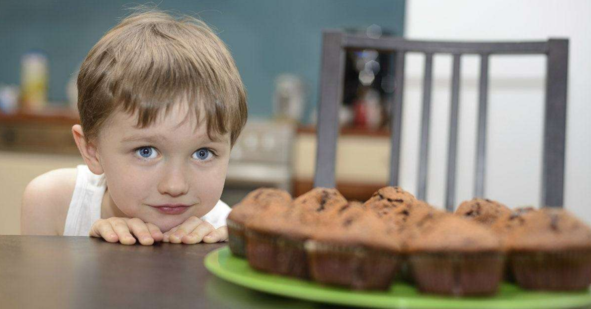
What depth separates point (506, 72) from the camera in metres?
1.96

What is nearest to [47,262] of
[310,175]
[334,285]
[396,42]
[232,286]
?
[232,286]

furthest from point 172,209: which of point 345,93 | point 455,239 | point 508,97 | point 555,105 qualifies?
point 345,93

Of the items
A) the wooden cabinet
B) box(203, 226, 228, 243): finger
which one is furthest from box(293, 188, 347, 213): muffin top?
the wooden cabinet

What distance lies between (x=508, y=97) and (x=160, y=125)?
137 centimetres

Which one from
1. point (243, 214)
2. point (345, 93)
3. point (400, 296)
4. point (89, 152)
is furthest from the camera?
point (345, 93)

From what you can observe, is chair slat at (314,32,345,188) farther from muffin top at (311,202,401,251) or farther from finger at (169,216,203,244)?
muffin top at (311,202,401,251)

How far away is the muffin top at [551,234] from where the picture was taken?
499 millimetres

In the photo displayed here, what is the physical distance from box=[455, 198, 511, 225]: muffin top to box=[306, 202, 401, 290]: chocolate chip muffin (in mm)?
162

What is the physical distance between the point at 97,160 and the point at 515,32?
141 cm

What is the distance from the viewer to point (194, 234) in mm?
843

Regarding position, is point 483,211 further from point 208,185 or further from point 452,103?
point 452,103

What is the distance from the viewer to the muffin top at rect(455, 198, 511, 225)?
625 mm

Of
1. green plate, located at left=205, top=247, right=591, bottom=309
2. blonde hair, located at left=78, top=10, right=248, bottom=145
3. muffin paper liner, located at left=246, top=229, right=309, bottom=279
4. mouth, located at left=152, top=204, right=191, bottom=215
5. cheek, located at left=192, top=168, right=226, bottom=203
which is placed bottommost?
green plate, located at left=205, top=247, right=591, bottom=309

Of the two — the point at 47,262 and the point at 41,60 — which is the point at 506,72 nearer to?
the point at 47,262
